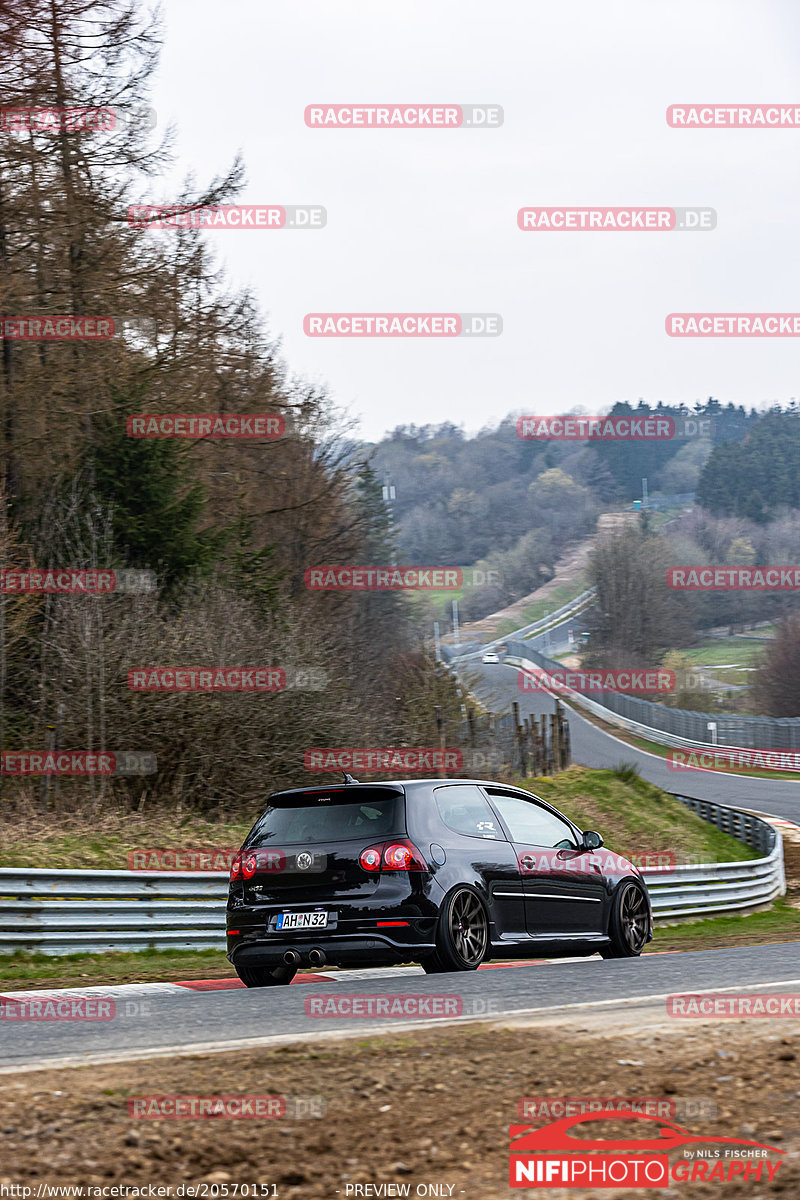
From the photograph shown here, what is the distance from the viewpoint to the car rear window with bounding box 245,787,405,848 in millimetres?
9188

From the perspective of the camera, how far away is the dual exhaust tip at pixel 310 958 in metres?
8.95

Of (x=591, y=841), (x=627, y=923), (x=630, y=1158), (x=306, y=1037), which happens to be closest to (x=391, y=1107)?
(x=630, y=1158)

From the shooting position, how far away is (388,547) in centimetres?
5291

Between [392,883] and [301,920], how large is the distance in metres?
0.72

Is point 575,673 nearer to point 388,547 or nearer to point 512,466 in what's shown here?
point 388,547

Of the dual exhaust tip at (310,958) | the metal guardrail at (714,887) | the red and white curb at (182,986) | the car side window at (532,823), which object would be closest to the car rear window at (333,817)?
the dual exhaust tip at (310,958)

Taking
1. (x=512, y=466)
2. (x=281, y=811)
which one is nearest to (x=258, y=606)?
(x=281, y=811)

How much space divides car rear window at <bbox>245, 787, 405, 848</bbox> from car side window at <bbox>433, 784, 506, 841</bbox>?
462mm

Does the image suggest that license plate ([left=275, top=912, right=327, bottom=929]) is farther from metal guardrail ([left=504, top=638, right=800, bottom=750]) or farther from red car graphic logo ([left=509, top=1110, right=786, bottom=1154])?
metal guardrail ([left=504, top=638, right=800, bottom=750])

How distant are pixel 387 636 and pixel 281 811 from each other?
33.9m

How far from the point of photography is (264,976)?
9.76 meters

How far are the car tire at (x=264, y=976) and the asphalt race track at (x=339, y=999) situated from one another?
6.2 inches

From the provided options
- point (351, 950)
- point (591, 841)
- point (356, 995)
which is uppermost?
point (591, 841)

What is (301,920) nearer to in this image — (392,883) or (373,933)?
(373,933)
